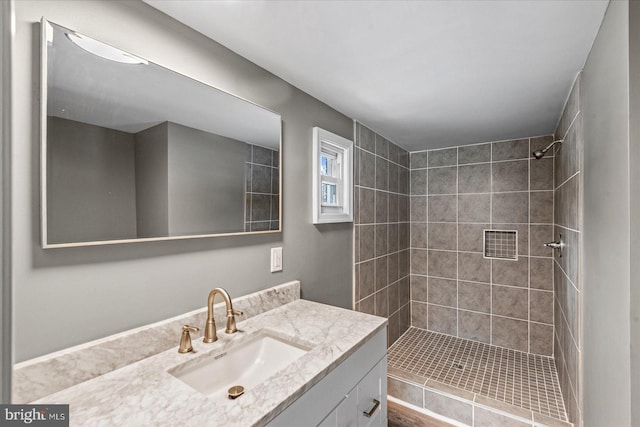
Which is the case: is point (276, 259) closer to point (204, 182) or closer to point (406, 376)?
point (204, 182)

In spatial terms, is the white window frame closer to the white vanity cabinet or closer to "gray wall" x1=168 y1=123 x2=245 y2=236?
"gray wall" x1=168 y1=123 x2=245 y2=236

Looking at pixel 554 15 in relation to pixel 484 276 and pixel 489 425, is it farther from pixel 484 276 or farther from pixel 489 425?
pixel 484 276

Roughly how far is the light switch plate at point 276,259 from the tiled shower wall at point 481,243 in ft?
7.57

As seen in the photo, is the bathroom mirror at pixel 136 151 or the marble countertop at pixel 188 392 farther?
the bathroom mirror at pixel 136 151

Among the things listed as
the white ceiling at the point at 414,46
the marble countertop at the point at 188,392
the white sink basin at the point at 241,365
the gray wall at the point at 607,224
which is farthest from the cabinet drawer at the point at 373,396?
the white ceiling at the point at 414,46

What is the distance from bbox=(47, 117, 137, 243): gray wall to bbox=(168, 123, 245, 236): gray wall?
156 mm

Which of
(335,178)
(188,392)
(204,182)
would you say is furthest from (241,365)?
(335,178)

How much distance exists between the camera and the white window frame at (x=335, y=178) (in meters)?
1.86

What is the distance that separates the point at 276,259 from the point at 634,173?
1.42m

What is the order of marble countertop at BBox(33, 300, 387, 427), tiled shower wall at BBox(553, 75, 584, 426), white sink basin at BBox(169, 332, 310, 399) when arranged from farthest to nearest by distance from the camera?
tiled shower wall at BBox(553, 75, 584, 426)
white sink basin at BBox(169, 332, 310, 399)
marble countertop at BBox(33, 300, 387, 427)

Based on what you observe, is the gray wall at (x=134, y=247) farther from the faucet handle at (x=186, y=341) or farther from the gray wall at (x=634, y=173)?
the gray wall at (x=634, y=173)

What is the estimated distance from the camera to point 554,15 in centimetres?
112

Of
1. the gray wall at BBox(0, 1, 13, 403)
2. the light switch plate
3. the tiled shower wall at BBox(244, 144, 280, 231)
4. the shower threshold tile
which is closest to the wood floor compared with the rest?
the shower threshold tile

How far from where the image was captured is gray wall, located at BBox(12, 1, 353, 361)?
2.64 feet
